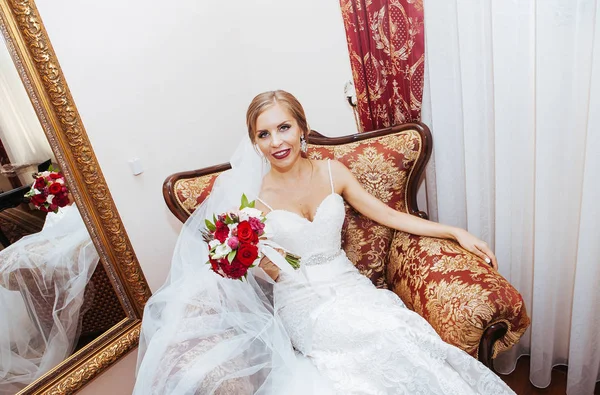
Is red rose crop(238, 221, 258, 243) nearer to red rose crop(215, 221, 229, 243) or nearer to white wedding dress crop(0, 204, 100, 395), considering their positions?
red rose crop(215, 221, 229, 243)

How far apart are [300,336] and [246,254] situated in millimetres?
488

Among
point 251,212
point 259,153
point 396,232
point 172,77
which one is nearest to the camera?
point 251,212

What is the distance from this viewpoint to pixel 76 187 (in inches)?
79.4

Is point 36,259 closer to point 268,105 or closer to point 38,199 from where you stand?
point 38,199

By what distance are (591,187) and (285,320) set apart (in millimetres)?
1378

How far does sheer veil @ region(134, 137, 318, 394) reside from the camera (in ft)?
4.77

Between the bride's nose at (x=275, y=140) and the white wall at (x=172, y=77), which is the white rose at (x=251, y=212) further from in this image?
the white wall at (x=172, y=77)

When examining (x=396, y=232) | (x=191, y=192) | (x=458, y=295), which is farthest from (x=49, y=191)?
(x=458, y=295)

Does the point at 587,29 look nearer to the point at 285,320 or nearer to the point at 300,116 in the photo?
the point at 300,116

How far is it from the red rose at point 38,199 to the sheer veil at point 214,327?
1.98 feet

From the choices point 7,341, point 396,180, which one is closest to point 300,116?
point 396,180

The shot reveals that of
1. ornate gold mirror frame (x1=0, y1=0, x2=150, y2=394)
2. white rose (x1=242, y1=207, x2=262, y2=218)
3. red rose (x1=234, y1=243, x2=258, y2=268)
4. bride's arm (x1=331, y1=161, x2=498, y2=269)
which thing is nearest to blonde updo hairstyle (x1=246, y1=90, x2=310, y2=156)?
bride's arm (x1=331, y1=161, x2=498, y2=269)

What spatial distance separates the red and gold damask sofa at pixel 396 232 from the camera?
1732 millimetres

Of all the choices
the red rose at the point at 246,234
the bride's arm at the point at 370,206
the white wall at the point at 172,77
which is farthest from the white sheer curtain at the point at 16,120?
the bride's arm at the point at 370,206
